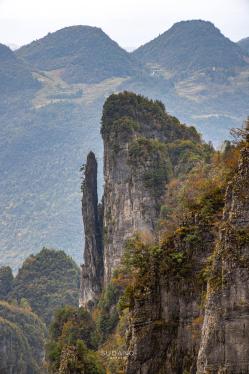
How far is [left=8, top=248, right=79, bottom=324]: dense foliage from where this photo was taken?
6122 inches

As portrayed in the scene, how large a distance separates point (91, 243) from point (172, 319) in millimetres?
69189

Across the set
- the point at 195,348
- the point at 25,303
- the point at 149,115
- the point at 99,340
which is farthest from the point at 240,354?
the point at 25,303

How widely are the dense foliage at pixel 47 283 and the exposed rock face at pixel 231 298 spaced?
407 ft

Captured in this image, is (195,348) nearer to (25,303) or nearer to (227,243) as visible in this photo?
(227,243)

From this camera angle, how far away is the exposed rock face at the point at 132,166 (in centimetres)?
9181

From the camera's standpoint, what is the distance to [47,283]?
159125 mm

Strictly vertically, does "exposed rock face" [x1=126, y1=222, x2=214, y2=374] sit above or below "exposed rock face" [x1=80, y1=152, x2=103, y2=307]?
below

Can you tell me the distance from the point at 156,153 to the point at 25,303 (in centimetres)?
6212

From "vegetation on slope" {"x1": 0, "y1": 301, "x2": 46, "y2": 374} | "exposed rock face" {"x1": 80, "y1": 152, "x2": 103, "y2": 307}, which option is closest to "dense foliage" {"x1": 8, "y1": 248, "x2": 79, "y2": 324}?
"vegetation on slope" {"x1": 0, "y1": 301, "x2": 46, "y2": 374}

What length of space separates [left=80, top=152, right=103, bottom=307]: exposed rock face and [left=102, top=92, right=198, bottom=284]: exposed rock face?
186 inches

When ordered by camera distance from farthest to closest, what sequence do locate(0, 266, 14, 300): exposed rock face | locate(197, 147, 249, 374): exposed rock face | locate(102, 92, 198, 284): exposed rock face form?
locate(0, 266, 14, 300): exposed rock face
locate(102, 92, 198, 284): exposed rock face
locate(197, 147, 249, 374): exposed rock face

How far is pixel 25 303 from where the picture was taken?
150 m

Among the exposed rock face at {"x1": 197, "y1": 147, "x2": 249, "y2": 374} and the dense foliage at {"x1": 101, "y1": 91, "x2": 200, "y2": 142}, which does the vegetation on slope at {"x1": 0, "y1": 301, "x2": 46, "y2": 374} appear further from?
the exposed rock face at {"x1": 197, "y1": 147, "x2": 249, "y2": 374}

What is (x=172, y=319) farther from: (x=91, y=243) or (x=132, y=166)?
(x=91, y=243)
